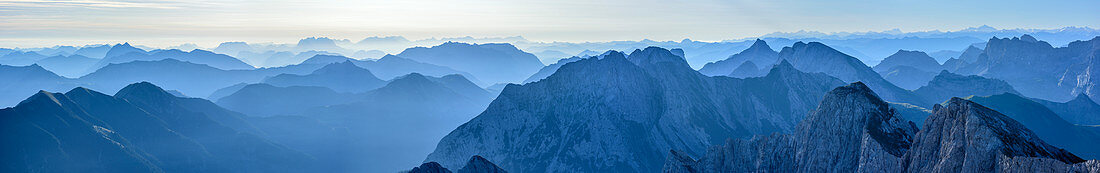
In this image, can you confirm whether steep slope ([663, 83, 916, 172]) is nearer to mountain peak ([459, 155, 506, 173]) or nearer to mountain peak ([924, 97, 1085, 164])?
mountain peak ([924, 97, 1085, 164])

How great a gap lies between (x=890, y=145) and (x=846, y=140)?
7.58 meters

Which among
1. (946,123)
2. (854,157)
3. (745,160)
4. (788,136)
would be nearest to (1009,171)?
(946,123)

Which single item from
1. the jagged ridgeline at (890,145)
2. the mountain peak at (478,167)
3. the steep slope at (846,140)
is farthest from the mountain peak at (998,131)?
the mountain peak at (478,167)

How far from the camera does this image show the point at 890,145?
79812 millimetres

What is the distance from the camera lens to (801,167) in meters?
93.4

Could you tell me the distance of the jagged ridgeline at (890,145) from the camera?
64.9m

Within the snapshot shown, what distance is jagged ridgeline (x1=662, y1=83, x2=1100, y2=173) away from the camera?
2557 inches

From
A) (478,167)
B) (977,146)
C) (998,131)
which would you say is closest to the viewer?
(977,146)

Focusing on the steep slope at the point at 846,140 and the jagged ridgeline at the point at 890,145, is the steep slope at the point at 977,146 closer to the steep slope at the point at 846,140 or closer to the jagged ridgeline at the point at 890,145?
the jagged ridgeline at the point at 890,145

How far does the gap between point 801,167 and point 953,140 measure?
25.4 meters

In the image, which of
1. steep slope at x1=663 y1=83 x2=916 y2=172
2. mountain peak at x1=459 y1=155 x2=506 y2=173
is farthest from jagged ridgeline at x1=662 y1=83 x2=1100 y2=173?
mountain peak at x1=459 y1=155 x2=506 y2=173

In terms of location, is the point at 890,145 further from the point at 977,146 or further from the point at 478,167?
the point at 478,167

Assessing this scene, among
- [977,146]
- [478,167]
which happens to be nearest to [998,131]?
[977,146]

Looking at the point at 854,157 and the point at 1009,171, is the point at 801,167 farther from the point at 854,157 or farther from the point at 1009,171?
the point at 1009,171
